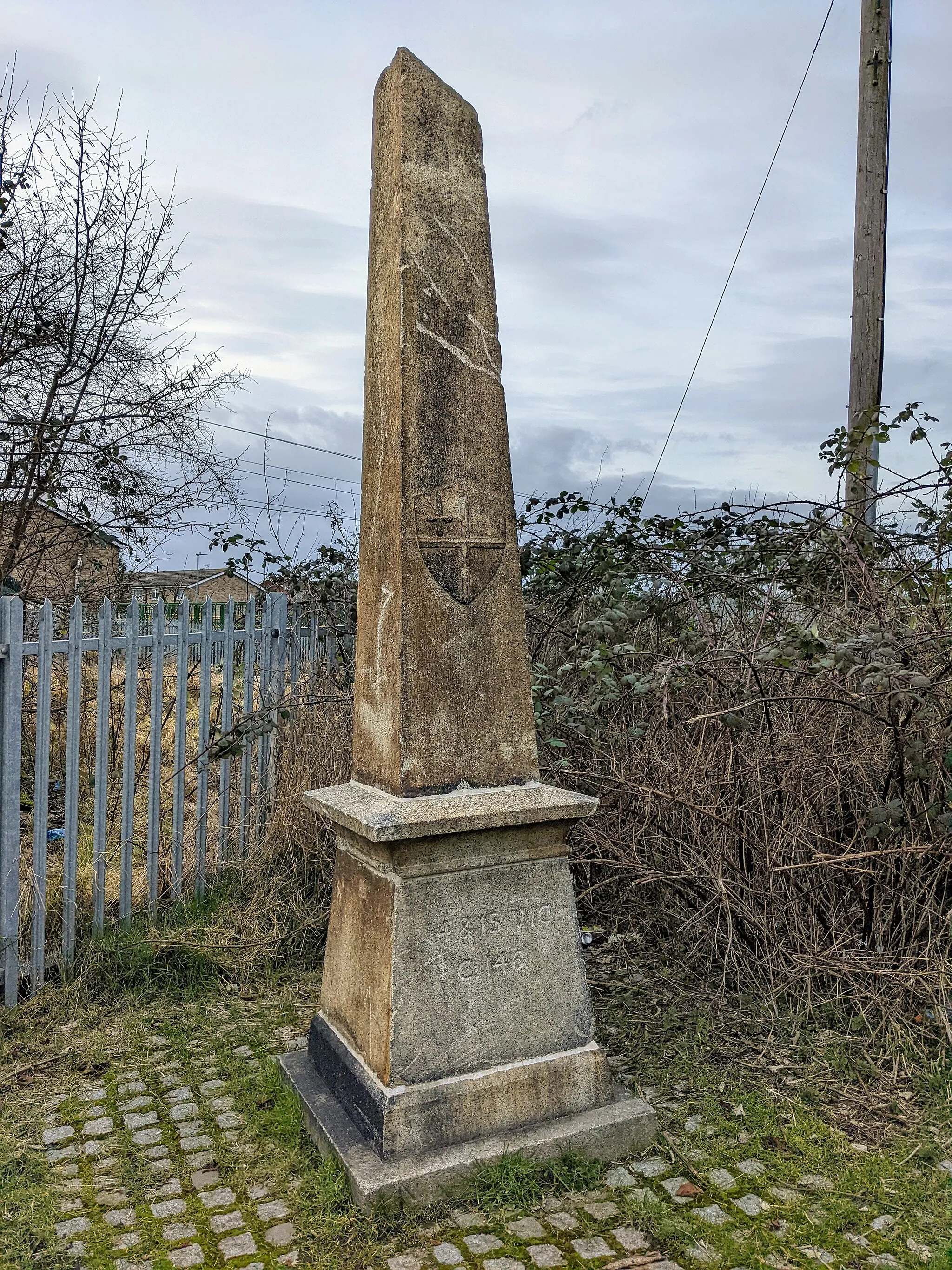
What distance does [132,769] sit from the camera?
439 centimetres

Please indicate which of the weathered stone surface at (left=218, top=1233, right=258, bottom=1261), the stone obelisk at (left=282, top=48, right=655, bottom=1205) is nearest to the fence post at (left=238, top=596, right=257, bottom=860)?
the stone obelisk at (left=282, top=48, right=655, bottom=1205)

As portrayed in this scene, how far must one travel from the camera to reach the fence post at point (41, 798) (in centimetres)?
401

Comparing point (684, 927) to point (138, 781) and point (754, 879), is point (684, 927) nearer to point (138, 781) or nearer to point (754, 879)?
point (754, 879)

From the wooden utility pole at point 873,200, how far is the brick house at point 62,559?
15.7 ft

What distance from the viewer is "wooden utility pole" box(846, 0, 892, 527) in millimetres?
5574

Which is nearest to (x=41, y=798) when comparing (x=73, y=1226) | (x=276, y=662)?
(x=276, y=662)

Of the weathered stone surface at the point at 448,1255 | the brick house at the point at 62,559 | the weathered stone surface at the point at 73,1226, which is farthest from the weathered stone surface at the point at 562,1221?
the brick house at the point at 62,559

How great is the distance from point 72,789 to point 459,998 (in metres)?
2.10

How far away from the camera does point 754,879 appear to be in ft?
13.0

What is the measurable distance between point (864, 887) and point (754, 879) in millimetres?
431

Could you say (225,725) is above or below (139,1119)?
above

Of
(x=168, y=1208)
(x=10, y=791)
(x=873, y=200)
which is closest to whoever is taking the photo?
(x=168, y=1208)

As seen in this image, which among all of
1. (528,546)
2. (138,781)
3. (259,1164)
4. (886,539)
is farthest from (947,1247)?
(138,781)

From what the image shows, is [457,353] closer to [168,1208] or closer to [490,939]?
[490,939]
